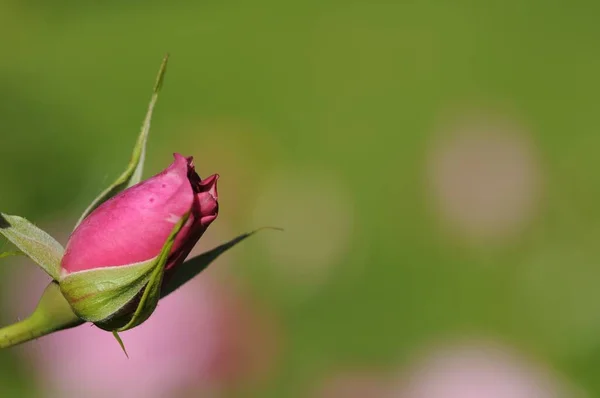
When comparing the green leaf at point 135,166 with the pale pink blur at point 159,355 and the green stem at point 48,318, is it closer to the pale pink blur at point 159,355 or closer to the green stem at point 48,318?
the green stem at point 48,318

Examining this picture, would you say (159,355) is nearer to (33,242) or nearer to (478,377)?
(478,377)

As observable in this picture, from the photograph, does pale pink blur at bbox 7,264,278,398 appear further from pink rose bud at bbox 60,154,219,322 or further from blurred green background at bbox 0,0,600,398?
pink rose bud at bbox 60,154,219,322

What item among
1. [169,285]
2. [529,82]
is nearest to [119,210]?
[169,285]

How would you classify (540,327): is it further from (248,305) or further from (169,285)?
(169,285)

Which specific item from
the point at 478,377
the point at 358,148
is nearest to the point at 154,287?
the point at 478,377

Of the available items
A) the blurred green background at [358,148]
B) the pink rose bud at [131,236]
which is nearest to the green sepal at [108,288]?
the pink rose bud at [131,236]

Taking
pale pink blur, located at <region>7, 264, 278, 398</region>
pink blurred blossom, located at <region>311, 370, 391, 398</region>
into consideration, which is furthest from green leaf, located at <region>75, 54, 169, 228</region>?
pink blurred blossom, located at <region>311, 370, 391, 398</region>

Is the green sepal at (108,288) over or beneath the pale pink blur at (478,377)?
over
